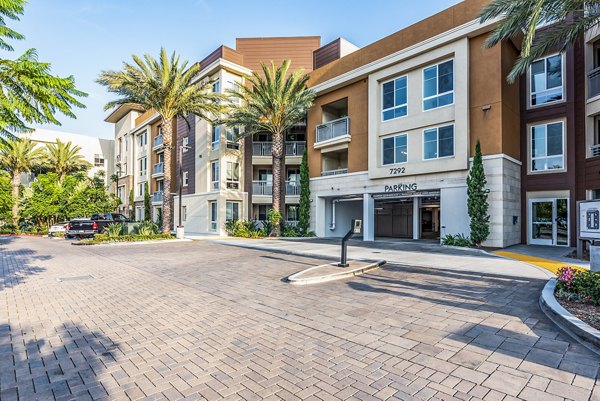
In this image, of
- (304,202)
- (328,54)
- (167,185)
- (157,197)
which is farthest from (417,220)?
(157,197)

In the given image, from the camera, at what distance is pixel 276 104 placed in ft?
73.2

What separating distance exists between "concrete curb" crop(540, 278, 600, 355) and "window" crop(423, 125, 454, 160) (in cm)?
1223

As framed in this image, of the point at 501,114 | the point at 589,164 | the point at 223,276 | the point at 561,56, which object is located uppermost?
the point at 561,56

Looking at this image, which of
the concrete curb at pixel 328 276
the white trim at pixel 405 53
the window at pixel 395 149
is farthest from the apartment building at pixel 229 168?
the concrete curb at pixel 328 276

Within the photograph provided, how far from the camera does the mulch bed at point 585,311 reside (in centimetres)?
471

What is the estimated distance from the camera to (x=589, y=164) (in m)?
15.1

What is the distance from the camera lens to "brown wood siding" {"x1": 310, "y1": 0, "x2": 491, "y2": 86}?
16.4m

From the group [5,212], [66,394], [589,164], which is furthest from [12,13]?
[5,212]

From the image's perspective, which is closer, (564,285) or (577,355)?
(577,355)

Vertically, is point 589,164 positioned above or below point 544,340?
above

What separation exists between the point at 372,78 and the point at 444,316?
17928mm

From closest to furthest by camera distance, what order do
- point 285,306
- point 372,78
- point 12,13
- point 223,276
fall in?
point 12,13
point 285,306
point 223,276
point 372,78

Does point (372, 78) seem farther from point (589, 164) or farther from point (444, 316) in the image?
point (444, 316)

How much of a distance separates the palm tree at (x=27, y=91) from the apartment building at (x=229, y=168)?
72.4 ft
